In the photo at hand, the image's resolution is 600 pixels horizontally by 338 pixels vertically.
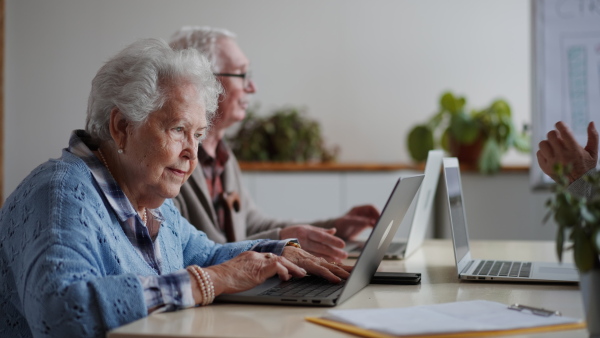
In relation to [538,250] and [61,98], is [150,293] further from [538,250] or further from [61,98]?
[61,98]

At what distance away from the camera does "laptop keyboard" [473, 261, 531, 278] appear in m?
1.60

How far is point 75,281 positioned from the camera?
115 centimetres

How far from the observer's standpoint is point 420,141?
3793mm

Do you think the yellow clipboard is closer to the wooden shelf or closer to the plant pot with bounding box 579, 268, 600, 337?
the plant pot with bounding box 579, 268, 600, 337

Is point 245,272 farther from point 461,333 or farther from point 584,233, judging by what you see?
point 584,233

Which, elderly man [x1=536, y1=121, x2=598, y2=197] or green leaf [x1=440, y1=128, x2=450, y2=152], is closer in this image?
elderly man [x1=536, y1=121, x2=598, y2=197]

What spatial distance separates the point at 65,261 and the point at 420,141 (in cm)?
281

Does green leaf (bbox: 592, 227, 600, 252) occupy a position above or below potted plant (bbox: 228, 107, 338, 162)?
above

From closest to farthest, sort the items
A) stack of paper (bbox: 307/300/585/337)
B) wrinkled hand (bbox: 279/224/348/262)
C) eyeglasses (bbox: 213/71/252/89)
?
stack of paper (bbox: 307/300/585/337) → wrinkled hand (bbox: 279/224/348/262) → eyeglasses (bbox: 213/71/252/89)

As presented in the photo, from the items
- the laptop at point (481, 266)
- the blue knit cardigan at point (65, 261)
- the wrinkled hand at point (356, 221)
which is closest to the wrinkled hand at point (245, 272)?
the blue knit cardigan at point (65, 261)

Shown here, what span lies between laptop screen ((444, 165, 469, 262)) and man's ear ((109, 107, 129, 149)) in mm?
692

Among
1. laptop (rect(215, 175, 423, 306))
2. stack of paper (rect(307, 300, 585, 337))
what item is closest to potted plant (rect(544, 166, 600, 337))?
stack of paper (rect(307, 300, 585, 337))

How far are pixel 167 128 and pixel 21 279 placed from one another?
402mm

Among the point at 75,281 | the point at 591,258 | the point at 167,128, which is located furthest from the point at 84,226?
the point at 591,258
